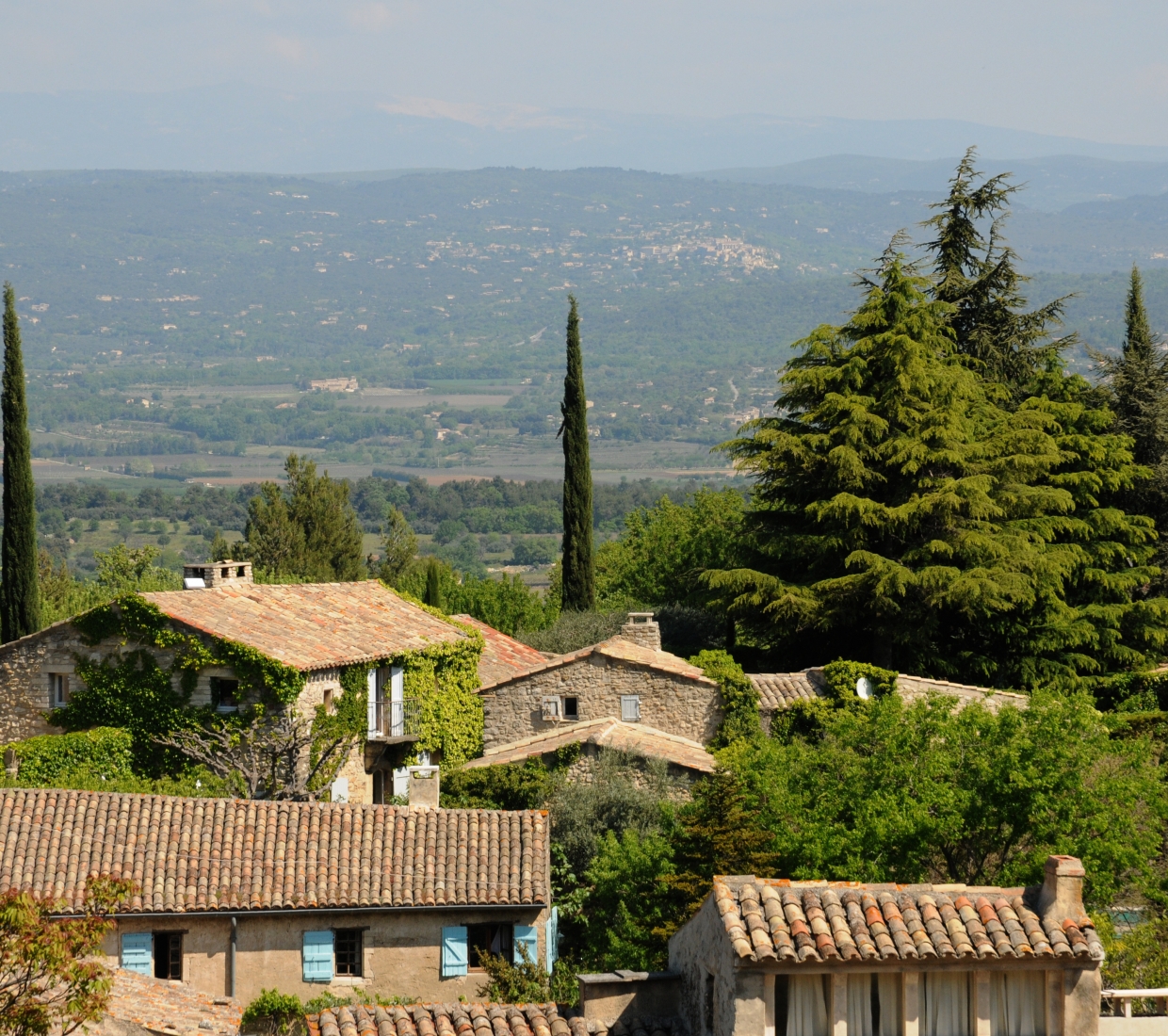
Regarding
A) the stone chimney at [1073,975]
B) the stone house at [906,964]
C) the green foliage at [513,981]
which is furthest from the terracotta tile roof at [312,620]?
the stone chimney at [1073,975]

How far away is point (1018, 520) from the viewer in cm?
4559

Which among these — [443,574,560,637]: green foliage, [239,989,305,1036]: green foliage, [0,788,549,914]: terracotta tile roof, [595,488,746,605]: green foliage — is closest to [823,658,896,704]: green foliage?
[595,488,746,605]: green foliage

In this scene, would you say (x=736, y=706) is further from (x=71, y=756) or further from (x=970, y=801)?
(x=71, y=756)

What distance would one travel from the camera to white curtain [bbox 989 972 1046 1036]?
14.8 m

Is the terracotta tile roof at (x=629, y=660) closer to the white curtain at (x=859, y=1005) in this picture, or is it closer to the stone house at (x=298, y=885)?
the stone house at (x=298, y=885)

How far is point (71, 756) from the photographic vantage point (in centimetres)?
3347

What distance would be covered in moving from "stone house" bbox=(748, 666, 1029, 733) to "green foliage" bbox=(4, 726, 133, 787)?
536 inches

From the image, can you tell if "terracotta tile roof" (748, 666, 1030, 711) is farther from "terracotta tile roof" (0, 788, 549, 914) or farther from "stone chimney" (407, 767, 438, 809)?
"terracotta tile roof" (0, 788, 549, 914)

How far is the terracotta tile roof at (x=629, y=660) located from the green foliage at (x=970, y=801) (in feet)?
23.7

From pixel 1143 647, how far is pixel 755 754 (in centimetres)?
2015

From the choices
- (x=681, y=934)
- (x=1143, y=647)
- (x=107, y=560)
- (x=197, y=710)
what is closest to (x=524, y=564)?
(x=107, y=560)

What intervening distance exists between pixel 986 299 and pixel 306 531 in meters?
39.3

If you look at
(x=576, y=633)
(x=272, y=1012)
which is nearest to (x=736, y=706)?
(x=576, y=633)

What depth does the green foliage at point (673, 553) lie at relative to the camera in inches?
2313
